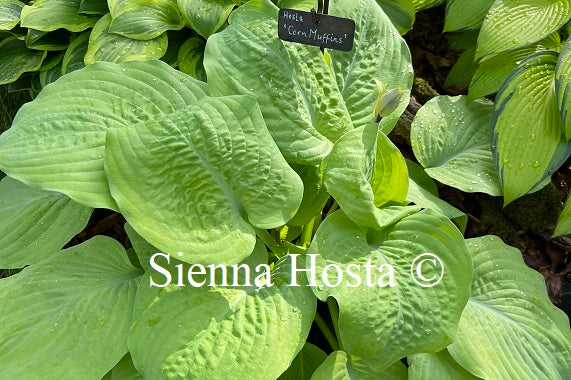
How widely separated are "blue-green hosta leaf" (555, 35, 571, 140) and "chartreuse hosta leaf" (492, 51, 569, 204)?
4cm

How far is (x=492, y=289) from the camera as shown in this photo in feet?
3.40

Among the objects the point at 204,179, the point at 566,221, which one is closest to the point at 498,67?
the point at 566,221

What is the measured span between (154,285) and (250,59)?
42 cm

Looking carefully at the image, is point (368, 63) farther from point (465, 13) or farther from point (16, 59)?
point (16, 59)

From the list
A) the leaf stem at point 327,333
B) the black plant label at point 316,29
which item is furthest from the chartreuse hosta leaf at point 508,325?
the black plant label at point 316,29

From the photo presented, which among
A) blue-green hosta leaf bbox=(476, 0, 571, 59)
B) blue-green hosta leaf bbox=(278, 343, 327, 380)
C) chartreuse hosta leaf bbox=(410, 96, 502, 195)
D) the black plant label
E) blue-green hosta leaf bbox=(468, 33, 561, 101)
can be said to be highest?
the black plant label

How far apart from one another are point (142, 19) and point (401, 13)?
666mm

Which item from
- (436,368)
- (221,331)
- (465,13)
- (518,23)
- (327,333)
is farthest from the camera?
(465,13)

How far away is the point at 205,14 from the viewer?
1338 mm

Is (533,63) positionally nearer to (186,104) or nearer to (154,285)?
(186,104)

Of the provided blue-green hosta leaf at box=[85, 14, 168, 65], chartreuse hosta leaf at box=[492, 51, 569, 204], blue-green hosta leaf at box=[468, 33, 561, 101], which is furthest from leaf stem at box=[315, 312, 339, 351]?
blue-green hosta leaf at box=[85, 14, 168, 65]

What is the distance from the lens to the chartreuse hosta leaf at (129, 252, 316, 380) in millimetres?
794

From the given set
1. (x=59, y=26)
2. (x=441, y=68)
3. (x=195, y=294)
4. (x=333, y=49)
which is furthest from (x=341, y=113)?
(x=59, y=26)

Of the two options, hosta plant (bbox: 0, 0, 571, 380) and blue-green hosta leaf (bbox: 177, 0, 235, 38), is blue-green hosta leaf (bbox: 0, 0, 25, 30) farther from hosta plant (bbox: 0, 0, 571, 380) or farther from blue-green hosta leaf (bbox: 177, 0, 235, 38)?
hosta plant (bbox: 0, 0, 571, 380)
